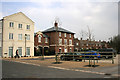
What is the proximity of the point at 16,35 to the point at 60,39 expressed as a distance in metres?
19.3

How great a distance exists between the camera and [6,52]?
113ft

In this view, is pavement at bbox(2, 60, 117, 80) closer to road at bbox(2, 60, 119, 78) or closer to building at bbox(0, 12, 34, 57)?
road at bbox(2, 60, 119, 78)

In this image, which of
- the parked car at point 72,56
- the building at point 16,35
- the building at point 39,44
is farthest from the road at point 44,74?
the building at point 39,44

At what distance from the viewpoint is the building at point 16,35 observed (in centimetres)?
3428

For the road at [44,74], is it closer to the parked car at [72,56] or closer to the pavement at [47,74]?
the pavement at [47,74]

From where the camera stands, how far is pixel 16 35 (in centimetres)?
3706

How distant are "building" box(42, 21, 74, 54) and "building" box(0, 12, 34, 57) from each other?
10.8 metres

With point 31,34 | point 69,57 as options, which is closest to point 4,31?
point 31,34

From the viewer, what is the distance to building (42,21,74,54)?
50.6 m

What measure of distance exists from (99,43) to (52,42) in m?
51.1

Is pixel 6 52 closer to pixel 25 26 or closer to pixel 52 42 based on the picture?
pixel 25 26

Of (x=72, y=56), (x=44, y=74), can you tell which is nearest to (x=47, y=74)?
(x=44, y=74)

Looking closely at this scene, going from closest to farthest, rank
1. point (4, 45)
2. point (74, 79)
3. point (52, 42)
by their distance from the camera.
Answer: point (74, 79) < point (4, 45) < point (52, 42)

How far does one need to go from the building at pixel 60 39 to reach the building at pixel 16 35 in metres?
10.8
